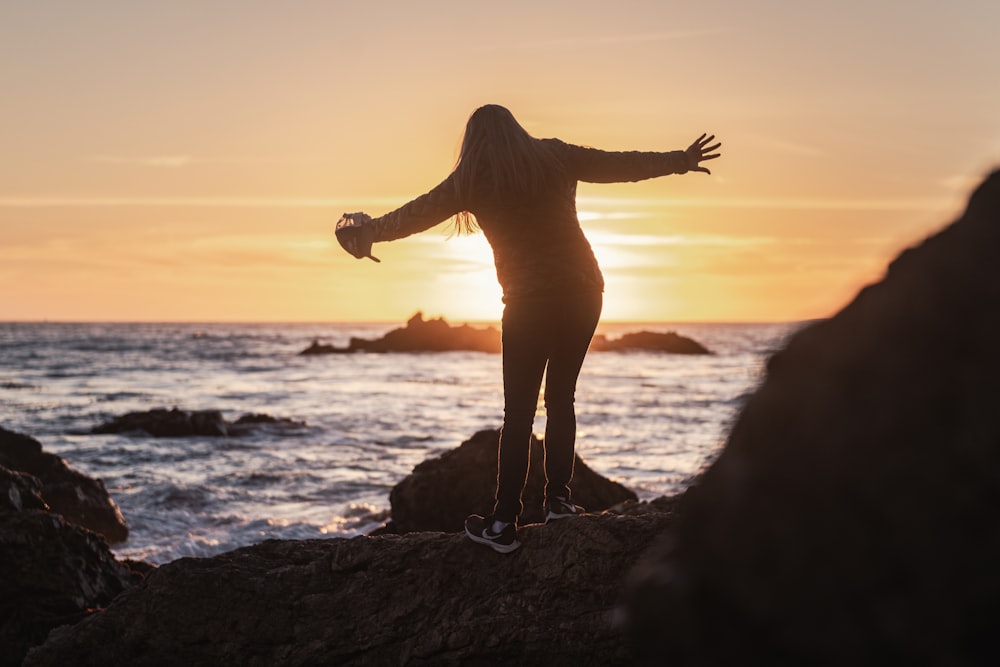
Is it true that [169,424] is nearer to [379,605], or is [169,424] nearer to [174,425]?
[174,425]

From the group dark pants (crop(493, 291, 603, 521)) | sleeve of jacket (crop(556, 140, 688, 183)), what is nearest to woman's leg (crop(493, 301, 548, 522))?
dark pants (crop(493, 291, 603, 521))

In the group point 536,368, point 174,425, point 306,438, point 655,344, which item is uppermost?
point 536,368

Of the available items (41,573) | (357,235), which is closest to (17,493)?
(41,573)

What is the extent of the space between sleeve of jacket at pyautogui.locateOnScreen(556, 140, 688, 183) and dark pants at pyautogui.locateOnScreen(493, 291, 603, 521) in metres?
0.65

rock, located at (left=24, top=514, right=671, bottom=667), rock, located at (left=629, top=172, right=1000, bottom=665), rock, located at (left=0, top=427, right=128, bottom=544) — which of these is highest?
rock, located at (left=629, top=172, right=1000, bottom=665)

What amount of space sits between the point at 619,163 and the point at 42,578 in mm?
4737

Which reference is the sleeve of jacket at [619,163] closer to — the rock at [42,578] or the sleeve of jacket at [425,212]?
the sleeve of jacket at [425,212]

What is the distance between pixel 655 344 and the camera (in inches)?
3509

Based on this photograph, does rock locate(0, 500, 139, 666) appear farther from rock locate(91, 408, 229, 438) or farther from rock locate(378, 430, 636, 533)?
rock locate(91, 408, 229, 438)

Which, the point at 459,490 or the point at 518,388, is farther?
the point at 459,490

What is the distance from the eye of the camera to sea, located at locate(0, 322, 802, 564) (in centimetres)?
1165

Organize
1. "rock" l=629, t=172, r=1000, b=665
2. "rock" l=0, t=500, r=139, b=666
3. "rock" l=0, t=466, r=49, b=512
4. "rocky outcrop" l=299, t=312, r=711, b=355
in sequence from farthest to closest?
"rocky outcrop" l=299, t=312, r=711, b=355
"rock" l=0, t=466, r=49, b=512
"rock" l=0, t=500, r=139, b=666
"rock" l=629, t=172, r=1000, b=665

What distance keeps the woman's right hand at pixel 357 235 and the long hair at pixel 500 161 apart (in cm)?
59

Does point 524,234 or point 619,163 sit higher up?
point 619,163
